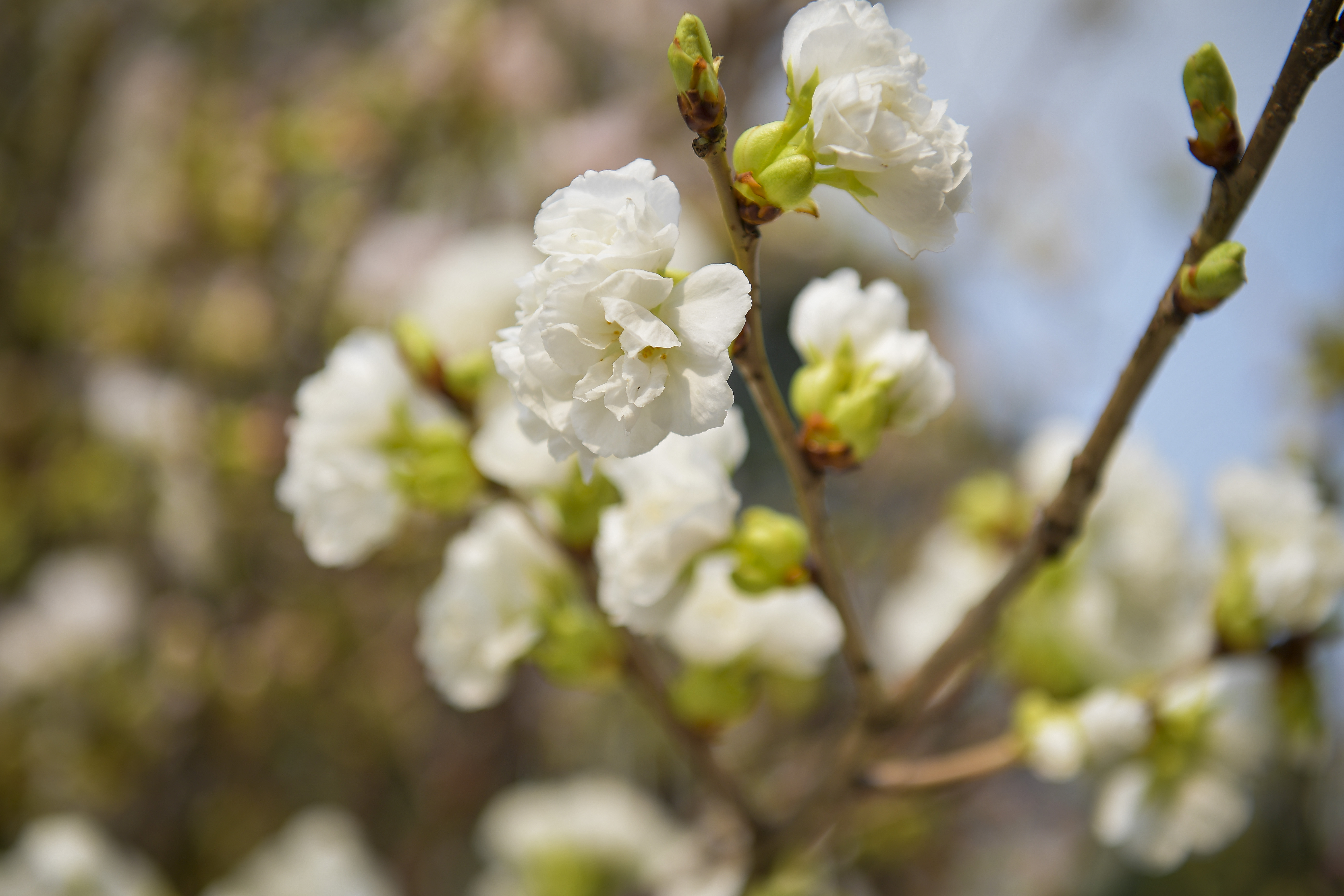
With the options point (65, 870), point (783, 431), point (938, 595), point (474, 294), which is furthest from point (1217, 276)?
point (65, 870)

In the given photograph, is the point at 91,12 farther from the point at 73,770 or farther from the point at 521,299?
the point at 521,299

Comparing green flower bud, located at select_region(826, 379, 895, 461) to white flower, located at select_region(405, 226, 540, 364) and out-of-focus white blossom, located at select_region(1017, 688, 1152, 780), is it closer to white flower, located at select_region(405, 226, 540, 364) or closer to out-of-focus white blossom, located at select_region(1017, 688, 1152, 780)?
out-of-focus white blossom, located at select_region(1017, 688, 1152, 780)

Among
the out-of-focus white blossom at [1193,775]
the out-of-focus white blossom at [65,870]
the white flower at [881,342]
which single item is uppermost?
the white flower at [881,342]

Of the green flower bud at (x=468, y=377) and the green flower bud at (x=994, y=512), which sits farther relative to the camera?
the green flower bud at (x=994, y=512)

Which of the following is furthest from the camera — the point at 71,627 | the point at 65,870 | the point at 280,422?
the point at 71,627

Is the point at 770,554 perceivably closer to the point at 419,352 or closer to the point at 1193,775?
the point at 419,352

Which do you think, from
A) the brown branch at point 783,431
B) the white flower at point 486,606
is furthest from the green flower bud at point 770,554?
the white flower at point 486,606

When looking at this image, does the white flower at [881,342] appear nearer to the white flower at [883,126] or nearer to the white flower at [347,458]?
the white flower at [883,126]
